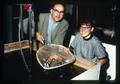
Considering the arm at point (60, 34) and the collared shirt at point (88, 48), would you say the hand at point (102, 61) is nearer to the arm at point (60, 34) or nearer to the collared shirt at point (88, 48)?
the collared shirt at point (88, 48)

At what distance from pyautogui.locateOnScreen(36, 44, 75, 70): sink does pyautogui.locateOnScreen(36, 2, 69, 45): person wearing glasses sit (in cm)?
7

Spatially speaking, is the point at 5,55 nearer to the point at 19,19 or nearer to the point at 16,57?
→ the point at 16,57

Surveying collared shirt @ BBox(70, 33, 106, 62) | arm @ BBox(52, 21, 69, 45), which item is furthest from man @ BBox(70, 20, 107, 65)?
arm @ BBox(52, 21, 69, 45)

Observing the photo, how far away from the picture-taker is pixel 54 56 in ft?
15.3

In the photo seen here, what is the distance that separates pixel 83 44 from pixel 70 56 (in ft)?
0.66

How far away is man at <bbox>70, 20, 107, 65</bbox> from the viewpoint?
4.65 metres

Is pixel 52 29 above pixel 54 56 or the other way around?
above

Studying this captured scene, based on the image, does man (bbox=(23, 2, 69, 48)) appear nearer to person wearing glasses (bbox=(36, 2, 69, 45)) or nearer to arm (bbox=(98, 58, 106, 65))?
person wearing glasses (bbox=(36, 2, 69, 45))

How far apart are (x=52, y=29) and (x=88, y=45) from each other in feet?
1.47

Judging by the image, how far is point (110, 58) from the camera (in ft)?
15.3

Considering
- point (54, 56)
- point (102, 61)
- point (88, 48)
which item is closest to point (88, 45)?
point (88, 48)

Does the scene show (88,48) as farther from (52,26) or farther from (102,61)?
(52,26)

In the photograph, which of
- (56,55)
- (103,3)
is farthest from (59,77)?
(103,3)

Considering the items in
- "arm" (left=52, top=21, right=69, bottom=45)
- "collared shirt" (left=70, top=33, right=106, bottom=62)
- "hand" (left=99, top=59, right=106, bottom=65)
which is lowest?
"hand" (left=99, top=59, right=106, bottom=65)
